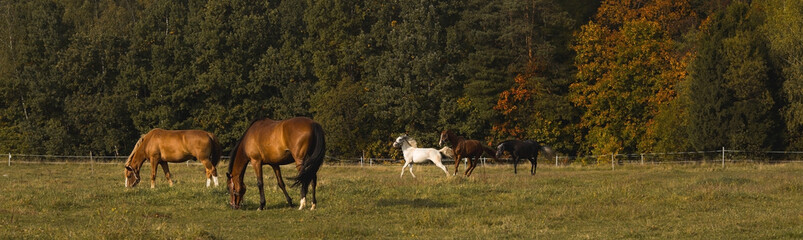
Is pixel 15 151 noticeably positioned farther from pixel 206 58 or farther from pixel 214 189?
pixel 214 189

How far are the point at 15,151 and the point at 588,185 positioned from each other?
154ft

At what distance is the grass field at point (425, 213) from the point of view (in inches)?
579

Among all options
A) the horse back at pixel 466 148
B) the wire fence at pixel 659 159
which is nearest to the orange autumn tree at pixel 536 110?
the wire fence at pixel 659 159

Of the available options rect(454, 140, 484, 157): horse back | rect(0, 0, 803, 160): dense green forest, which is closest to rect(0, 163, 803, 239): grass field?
rect(454, 140, 484, 157): horse back

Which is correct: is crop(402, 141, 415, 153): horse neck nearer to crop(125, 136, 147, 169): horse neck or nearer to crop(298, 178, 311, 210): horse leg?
crop(125, 136, 147, 169): horse neck

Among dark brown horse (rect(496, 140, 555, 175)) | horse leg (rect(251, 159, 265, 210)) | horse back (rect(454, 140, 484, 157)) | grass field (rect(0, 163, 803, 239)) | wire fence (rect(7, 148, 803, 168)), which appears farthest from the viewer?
wire fence (rect(7, 148, 803, 168))

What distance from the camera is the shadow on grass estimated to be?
19.0 m

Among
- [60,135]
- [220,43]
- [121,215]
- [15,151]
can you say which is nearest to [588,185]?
[121,215]

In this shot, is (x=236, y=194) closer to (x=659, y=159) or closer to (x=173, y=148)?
(x=173, y=148)

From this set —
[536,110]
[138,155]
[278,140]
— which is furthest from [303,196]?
[536,110]

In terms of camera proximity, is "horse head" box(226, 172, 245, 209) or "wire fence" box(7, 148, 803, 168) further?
"wire fence" box(7, 148, 803, 168)

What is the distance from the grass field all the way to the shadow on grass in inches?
1.0

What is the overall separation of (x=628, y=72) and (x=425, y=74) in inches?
446

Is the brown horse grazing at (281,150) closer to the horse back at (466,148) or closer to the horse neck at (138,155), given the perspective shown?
the horse neck at (138,155)
